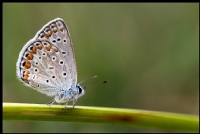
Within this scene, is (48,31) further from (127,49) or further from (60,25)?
(127,49)

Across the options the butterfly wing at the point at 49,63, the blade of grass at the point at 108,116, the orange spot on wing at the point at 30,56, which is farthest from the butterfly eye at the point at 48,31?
the blade of grass at the point at 108,116

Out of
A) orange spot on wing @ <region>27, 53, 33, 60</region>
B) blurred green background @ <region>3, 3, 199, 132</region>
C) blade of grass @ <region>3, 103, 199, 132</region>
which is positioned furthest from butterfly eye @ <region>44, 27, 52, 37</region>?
blurred green background @ <region>3, 3, 199, 132</region>

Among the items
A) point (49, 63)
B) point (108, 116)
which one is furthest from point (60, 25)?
point (108, 116)

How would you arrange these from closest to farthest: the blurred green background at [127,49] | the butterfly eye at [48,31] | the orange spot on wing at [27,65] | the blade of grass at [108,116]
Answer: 1. the blade of grass at [108,116]
2. the butterfly eye at [48,31]
3. the orange spot on wing at [27,65]
4. the blurred green background at [127,49]

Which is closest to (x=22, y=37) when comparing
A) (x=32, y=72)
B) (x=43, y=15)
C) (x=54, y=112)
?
(x=43, y=15)

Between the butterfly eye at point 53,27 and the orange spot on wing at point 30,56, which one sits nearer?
the butterfly eye at point 53,27

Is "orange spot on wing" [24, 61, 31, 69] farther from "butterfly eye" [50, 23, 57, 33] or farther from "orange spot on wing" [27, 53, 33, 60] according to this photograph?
"butterfly eye" [50, 23, 57, 33]

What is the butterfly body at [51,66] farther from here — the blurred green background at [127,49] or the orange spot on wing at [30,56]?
the blurred green background at [127,49]
